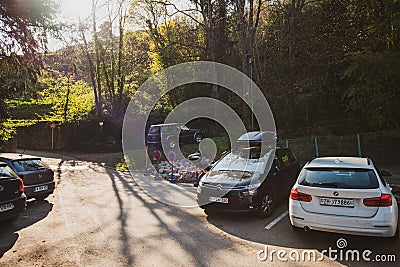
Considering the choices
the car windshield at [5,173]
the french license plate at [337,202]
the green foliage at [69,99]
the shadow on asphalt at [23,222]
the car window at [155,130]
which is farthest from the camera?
the green foliage at [69,99]

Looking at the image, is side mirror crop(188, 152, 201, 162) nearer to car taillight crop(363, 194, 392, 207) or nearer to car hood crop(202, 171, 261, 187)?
car hood crop(202, 171, 261, 187)

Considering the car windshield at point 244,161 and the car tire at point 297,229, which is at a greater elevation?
the car windshield at point 244,161

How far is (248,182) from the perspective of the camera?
6484 mm

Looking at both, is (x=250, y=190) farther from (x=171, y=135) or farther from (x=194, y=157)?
(x=171, y=135)

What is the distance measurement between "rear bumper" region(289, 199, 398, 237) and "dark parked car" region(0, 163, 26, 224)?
18.1ft

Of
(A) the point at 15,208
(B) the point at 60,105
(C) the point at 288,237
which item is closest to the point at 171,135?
(A) the point at 15,208

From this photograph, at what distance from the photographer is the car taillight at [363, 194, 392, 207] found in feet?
15.1

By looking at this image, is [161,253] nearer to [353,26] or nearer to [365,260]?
[365,260]

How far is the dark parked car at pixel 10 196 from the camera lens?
5876mm

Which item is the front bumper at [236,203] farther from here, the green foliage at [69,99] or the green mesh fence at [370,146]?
the green foliage at [69,99]

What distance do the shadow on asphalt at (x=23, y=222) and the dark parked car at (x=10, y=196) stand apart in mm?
251

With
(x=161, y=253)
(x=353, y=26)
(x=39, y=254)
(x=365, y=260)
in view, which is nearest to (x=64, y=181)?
(x=39, y=254)

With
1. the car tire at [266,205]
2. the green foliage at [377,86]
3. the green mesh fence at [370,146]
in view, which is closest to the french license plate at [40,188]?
the car tire at [266,205]

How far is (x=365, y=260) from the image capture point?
14.7ft
